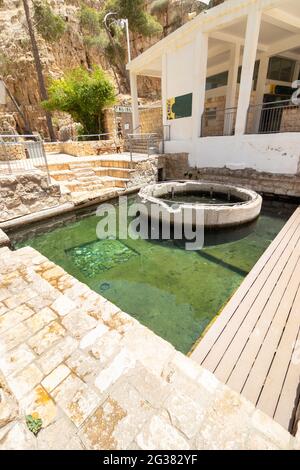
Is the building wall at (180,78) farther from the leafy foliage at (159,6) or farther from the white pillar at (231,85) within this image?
the leafy foliage at (159,6)

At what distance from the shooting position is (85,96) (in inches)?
503

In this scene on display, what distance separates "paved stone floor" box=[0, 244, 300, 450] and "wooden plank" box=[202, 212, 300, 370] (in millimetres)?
354

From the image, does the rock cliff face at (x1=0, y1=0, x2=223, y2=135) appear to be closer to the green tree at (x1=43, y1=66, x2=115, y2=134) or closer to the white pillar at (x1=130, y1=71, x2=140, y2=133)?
the green tree at (x1=43, y1=66, x2=115, y2=134)

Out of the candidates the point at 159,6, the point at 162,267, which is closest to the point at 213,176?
the point at 162,267

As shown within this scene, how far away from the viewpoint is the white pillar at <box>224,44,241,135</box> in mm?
9648

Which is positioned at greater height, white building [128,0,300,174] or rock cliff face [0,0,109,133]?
rock cliff face [0,0,109,133]

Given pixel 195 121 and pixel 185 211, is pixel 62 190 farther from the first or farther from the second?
pixel 195 121

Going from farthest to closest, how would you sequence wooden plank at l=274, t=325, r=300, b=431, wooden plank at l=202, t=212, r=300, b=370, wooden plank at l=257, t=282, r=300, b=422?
wooden plank at l=202, t=212, r=300, b=370
wooden plank at l=257, t=282, r=300, b=422
wooden plank at l=274, t=325, r=300, b=431

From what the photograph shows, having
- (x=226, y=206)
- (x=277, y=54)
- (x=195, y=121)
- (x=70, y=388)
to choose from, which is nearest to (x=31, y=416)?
(x=70, y=388)

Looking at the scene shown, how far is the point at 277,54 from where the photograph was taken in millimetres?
10016

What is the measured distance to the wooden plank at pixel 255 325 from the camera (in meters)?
2.08

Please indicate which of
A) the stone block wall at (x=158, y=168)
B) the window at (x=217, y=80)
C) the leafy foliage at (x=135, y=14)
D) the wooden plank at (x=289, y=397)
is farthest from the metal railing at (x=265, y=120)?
the leafy foliage at (x=135, y=14)

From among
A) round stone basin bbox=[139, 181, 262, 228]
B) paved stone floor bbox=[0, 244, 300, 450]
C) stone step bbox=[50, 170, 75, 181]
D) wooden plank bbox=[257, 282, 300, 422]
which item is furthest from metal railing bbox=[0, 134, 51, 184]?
wooden plank bbox=[257, 282, 300, 422]
